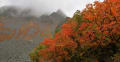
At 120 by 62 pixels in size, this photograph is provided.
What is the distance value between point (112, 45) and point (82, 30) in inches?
285

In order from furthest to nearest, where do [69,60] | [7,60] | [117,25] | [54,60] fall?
[7,60]
[54,60]
[69,60]
[117,25]

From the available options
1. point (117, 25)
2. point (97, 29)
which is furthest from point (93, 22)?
point (117, 25)

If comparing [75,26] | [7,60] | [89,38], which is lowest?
[7,60]

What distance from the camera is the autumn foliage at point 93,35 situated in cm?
4066

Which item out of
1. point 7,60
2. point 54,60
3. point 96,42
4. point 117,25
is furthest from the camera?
point 7,60

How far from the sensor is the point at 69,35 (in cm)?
4728

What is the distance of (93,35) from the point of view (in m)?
41.5

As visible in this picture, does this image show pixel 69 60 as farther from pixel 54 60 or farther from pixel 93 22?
pixel 93 22

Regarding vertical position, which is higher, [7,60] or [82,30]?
[82,30]

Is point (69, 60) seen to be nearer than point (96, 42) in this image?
No

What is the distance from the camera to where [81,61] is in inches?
1843

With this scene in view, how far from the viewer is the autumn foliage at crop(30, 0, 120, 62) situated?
40656 millimetres

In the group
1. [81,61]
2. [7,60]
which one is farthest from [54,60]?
[7,60]

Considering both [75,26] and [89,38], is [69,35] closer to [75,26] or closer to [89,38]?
[75,26]
